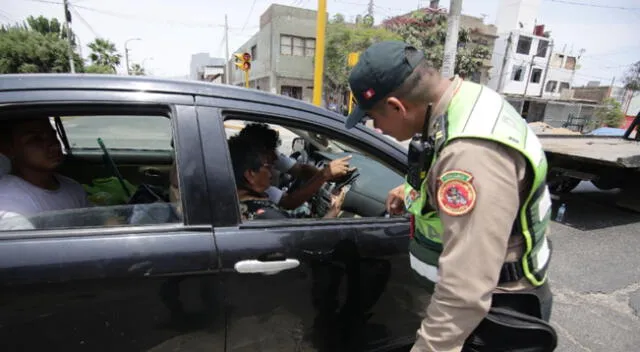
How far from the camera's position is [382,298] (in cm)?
161

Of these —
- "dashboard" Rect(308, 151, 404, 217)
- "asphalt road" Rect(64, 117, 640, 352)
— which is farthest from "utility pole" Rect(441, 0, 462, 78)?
"dashboard" Rect(308, 151, 404, 217)

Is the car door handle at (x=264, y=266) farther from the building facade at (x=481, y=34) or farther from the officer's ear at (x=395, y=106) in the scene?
the building facade at (x=481, y=34)

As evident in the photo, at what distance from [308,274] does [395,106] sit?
0.74 metres

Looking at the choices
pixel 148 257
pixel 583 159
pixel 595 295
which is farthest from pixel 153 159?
pixel 583 159

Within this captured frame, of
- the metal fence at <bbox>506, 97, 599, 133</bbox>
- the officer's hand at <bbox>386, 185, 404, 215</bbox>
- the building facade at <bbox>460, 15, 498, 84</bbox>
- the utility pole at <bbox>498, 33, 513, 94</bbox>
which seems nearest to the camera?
the officer's hand at <bbox>386, 185, 404, 215</bbox>

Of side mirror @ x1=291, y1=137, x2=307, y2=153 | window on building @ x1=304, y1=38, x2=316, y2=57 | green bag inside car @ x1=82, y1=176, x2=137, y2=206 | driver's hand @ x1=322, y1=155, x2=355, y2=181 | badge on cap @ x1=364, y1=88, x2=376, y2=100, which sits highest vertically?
window on building @ x1=304, y1=38, x2=316, y2=57

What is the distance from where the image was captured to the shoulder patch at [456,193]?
0.85 metres

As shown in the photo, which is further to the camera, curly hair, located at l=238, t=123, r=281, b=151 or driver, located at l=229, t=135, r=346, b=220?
curly hair, located at l=238, t=123, r=281, b=151

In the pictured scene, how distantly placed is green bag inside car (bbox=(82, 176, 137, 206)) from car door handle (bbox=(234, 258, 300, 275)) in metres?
0.98

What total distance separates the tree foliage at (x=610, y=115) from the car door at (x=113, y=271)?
35589 millimetres

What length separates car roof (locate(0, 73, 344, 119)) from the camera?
46.9 inches

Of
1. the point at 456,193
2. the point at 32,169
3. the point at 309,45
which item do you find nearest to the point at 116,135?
the point at 32,169

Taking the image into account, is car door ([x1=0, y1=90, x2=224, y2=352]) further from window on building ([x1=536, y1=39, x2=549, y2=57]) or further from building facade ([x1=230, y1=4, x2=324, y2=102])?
window on building ([x1=536, y1=39, x2=549, y2=57])

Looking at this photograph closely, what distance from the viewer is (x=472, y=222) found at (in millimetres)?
858
